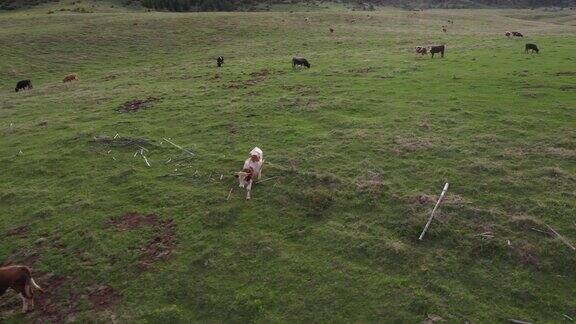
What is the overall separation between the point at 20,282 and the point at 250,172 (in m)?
7.45

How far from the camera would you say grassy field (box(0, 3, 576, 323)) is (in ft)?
39.3

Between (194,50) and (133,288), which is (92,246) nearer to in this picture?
(133,288)

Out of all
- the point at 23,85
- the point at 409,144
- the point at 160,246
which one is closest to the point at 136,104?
the point at 23,85

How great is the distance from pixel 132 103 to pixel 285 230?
57.9ft

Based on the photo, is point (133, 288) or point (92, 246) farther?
point (92, 246)

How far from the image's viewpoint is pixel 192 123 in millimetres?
24281

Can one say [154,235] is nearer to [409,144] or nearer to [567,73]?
[409,144]

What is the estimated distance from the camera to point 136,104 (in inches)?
1121

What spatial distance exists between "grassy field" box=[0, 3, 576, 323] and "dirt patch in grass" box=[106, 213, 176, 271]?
56 mm

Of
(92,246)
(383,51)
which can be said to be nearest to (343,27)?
(383,51)

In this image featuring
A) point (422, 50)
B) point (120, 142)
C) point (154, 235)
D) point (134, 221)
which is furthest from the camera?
point (422, 50)

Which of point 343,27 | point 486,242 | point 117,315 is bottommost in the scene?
point 117,315

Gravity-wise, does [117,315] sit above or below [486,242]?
below

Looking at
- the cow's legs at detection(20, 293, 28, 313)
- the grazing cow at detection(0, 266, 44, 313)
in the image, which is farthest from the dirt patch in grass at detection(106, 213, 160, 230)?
the cow's legs at detection(20, 293, 28, 313)
